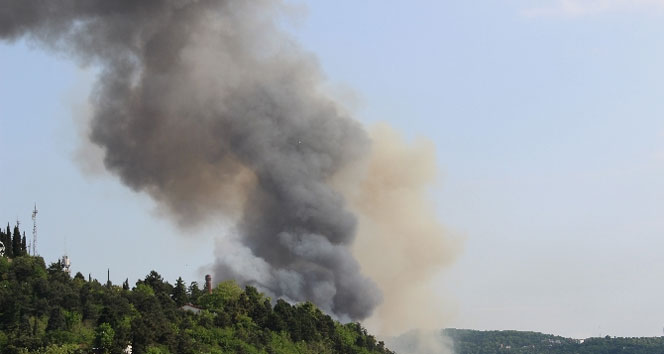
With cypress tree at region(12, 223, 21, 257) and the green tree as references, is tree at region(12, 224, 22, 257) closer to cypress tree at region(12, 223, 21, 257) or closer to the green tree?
cypress tree at region(12, 223, 21, 257)

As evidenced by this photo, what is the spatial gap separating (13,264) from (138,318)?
16.2 meters

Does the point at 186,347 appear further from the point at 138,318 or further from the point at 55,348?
the point at 55,348

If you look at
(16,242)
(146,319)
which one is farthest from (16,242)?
(146,319)

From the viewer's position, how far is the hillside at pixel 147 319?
3351 inches

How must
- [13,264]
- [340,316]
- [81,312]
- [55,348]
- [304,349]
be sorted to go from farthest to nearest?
[340,316] → [304,349] → [13,264] → [81,312] → [55,348]

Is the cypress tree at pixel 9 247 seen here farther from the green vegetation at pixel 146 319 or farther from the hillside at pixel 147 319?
the hillside at pixel 147 319

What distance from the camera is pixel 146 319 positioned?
9075 cm

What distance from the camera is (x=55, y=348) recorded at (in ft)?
256

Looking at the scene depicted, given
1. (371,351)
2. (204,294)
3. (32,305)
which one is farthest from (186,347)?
(371,351)

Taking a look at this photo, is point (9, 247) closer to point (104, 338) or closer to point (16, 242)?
point (16, 242)

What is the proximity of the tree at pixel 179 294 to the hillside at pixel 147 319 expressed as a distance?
0.11 meters

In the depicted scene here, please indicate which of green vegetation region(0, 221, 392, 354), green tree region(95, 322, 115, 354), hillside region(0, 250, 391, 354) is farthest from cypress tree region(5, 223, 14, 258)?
green tree region(95, 322, 115, 354)

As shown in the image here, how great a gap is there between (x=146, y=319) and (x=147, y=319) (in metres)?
0.09

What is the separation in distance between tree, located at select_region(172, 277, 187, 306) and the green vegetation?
4.4 inches
